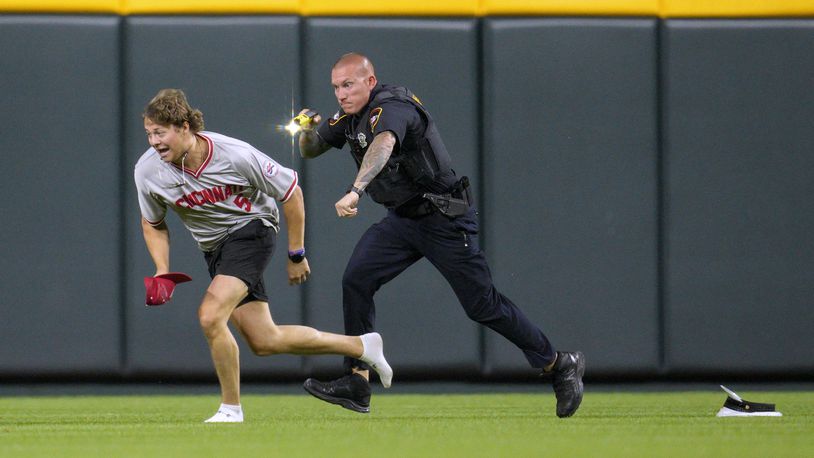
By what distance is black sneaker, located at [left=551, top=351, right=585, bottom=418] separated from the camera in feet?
18.8

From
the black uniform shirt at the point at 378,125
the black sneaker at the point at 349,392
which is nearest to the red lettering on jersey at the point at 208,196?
the black uniform shirt at the point at 378,125

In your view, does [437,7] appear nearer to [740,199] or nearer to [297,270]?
[740,199]

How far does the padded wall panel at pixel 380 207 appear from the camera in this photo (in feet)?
24.6

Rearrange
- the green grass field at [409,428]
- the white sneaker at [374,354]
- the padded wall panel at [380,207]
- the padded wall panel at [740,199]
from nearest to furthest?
the green grass field at [409,428]
the white sneaker at [374,354]
the padded wall panel at [380,207]
the padded wall panel at [740,199]

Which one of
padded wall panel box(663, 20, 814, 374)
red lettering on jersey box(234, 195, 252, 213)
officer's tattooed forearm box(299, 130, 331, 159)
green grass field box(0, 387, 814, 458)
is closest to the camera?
green grass field box(0, 387, 814, 458)

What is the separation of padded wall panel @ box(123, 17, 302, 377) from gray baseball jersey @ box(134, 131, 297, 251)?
198 centimetres

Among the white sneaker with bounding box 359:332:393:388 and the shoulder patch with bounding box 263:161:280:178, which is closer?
the shoulder patch with bounding box 263:161:280:178

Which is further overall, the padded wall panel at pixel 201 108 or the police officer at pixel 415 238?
the padded wall panel at pixel 201 108

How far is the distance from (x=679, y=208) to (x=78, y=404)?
337cm

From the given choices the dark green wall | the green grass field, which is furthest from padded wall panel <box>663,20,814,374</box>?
the green grass field

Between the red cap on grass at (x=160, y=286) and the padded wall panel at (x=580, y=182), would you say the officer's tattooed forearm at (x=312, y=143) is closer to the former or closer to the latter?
the red cap on grass at (x=160, y=286)

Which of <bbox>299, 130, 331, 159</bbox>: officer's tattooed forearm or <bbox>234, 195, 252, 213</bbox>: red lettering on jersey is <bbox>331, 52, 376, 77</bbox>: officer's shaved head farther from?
<bbox>234, 195, 252, 213</bbox>: red lettering on jersey

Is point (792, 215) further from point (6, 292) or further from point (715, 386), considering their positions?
point (6, 292)

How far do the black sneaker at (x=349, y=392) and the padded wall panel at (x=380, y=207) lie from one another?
5.61 feet
